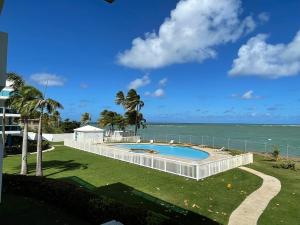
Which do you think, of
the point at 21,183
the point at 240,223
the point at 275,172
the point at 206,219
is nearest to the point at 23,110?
the point at 21,183

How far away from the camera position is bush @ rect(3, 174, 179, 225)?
8.30m

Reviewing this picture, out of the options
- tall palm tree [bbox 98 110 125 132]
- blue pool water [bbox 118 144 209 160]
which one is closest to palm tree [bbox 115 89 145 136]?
tall palm tree [bbox 98 110 125 132]

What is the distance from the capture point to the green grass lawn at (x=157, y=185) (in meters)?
13.8

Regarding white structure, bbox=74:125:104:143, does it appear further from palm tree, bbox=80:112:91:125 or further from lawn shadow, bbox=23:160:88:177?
palm tree, bbox=80:112:91:125

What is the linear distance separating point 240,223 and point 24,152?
A: 1493 cm

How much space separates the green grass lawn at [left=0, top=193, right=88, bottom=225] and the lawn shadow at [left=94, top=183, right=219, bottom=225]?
11.4 feet

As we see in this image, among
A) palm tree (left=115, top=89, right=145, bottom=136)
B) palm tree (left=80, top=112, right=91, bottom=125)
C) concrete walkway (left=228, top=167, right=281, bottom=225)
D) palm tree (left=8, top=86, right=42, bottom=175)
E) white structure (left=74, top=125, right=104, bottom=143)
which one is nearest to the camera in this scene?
concrete walkway (left=228, top=167, right=281, bottom=225)

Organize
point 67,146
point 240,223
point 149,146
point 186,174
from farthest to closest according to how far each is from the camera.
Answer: point 149,146 → point 67,146 → point 186,174 → point 240,223

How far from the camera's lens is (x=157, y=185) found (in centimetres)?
1761

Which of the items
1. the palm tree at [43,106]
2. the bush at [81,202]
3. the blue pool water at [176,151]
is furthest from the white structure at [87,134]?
the bush at [81,202]

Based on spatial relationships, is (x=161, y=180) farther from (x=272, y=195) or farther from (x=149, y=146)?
(x=149, y=146)

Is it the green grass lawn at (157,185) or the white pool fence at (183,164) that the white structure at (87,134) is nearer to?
the white pool fence at (183,164)

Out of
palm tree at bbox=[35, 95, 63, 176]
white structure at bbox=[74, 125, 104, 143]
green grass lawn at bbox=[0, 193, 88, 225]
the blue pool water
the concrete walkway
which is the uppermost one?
palm tree at bbox=[35, 95, 63, 176]

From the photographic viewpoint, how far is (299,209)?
13586mm
